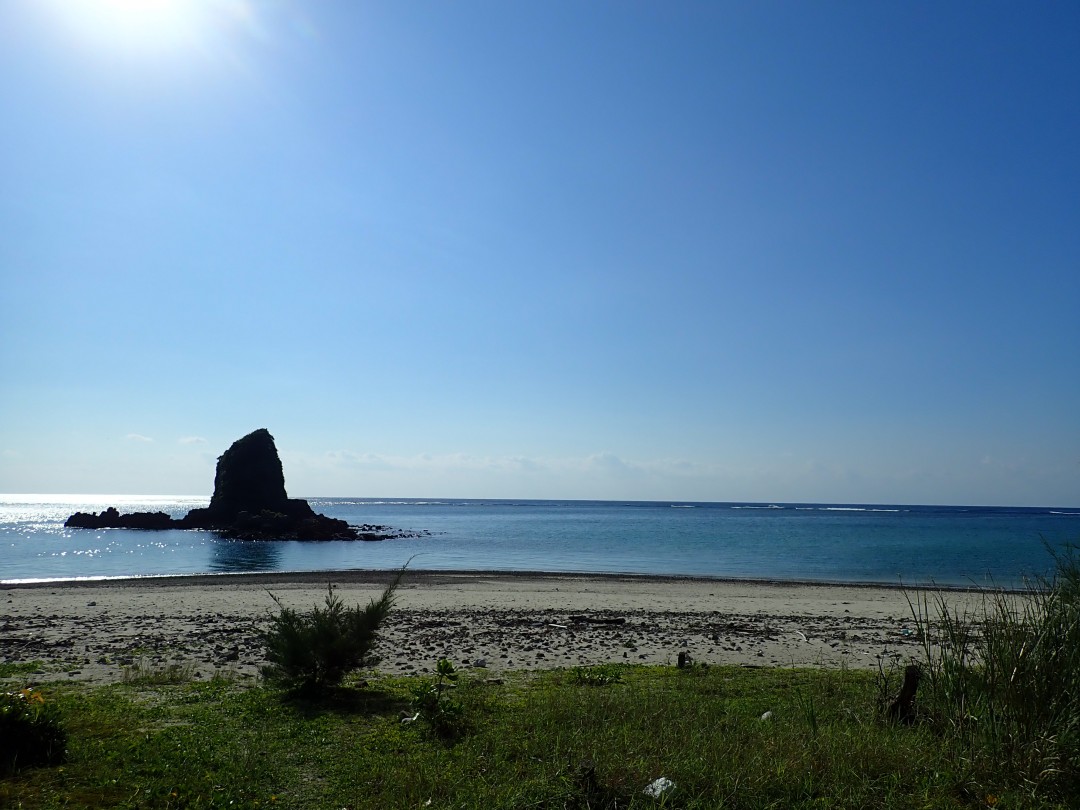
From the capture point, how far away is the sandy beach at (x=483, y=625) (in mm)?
14062

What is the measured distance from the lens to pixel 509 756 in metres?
7.23

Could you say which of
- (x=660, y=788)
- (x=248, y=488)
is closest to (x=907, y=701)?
(x=660, y=788)

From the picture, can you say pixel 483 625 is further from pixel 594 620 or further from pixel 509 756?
pixel 509 756

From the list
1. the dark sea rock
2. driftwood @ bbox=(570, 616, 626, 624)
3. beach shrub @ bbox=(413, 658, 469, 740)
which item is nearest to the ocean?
the dark sea rock

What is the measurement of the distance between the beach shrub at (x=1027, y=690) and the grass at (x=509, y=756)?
0.77 feet

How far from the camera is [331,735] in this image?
8.16m

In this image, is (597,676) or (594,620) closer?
(597,676)

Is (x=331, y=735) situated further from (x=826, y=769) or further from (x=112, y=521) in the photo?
(x=112, y=521)

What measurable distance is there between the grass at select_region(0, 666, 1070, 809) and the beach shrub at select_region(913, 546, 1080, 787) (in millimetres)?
235

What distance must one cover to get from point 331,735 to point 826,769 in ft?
18.4

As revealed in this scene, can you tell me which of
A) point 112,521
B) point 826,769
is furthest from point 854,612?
point 112,521

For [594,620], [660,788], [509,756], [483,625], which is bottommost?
[594,620]

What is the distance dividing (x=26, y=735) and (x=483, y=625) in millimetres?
13502

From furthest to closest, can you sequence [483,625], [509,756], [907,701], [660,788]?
[483,625]
[907,701]
[509,756]
[660,788]
